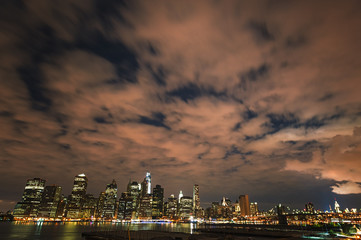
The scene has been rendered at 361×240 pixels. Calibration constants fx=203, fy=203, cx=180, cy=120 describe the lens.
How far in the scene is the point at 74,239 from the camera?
82000mm

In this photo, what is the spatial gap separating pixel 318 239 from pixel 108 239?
70778 mm

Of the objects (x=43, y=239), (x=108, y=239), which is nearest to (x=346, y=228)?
(x=108, y=239)

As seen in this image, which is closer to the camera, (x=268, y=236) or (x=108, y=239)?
(x=108, y=239)

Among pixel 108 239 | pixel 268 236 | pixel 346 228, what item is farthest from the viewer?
pixel 346 228

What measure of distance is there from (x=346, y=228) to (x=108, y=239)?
11923cm

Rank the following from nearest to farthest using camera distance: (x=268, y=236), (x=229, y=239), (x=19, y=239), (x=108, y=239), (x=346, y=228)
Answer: (x=229, y=239)
(x=108, y=239)
(x=19, y=239)
(x=268, y=236)
(x=346, y=228)

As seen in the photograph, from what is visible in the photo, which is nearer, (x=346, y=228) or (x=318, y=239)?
(x=318, y=239)

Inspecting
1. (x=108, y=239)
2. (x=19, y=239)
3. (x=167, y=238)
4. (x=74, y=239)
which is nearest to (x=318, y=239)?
(x=167, y=238)

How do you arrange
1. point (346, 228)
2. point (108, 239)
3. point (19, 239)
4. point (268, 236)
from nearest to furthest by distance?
1. point (108, 239)
2. point (19, 239)
3. point (268, 236)
4. point (346, 228)

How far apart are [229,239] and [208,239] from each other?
894cm

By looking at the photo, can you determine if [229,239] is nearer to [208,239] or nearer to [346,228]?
[208,239]

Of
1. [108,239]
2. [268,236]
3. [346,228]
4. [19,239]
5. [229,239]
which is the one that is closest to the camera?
[229,239]

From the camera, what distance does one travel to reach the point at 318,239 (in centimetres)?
6938

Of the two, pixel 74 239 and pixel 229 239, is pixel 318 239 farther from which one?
pixel 74 239
